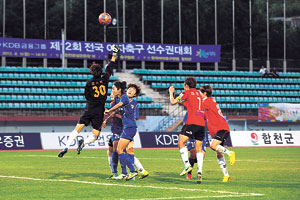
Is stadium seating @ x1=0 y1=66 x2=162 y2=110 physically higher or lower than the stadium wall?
higher

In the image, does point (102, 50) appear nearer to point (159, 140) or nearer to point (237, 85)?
point (237, 85)

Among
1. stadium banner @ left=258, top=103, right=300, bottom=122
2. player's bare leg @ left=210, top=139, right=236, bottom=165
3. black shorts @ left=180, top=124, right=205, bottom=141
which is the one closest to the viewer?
player's bare leg @ left=210, top=139, right=236, bottom=165

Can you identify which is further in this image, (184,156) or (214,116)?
(184,156)

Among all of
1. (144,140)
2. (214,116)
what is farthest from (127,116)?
(144,140)

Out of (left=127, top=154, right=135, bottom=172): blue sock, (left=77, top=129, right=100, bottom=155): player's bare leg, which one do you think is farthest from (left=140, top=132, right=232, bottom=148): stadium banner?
(left=127, top=154, right=135, bottom=172): blue sock

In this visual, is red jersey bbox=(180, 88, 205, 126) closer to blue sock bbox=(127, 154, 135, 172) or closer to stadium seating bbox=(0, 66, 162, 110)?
blue sock bbox=(127, 154, 135, 172)

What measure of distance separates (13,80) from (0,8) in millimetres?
23223

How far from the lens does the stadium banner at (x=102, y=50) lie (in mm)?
50156

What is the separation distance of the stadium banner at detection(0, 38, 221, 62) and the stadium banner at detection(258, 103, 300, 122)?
34.6 ft

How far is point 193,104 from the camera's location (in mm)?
13828

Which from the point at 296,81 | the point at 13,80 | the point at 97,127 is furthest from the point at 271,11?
the point at 97,127

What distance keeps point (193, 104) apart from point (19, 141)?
65.1 feet

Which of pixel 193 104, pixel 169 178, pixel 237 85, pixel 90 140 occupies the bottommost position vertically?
pixel 169 178

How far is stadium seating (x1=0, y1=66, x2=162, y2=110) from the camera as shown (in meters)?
44.0
